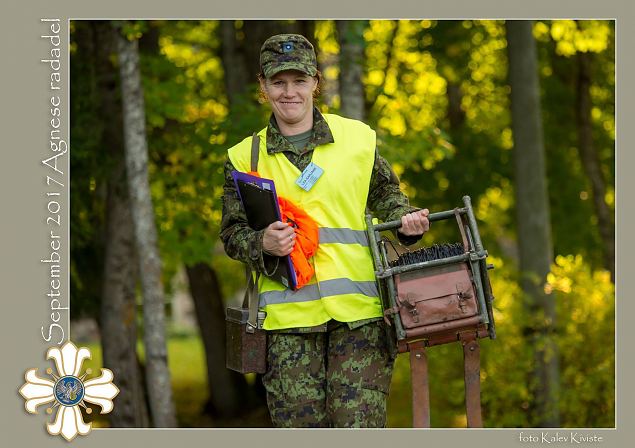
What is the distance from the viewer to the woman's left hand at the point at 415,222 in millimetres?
4453

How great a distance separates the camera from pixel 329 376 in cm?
454

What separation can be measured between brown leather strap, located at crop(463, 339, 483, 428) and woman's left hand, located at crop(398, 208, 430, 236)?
528mm

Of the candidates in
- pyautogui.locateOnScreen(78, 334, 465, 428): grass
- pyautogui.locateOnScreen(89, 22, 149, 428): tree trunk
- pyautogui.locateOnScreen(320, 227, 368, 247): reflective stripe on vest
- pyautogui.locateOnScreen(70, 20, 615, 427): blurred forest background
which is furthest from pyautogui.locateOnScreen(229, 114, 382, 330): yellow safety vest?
pyautogui.locateOnScreen(89, 22, 149, 428): tree trunk

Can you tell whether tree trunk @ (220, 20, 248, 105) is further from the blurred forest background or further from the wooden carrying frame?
the wooden carrying frame

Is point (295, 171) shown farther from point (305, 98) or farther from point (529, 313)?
point (529, 313)

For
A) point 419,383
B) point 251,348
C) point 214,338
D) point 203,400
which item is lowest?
point 203,400

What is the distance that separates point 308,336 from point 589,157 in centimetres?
992

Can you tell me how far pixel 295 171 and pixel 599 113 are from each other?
11.6 meters

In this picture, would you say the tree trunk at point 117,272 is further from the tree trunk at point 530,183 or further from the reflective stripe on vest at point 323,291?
the reflective stripe on vest at point 323,291

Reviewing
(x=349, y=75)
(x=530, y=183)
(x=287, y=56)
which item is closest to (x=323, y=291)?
(x=287, y=56)

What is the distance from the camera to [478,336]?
4.48 m

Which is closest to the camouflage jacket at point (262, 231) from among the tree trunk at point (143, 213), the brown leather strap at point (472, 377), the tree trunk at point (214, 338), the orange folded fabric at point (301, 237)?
the orange folded fabric at point (301, 237)

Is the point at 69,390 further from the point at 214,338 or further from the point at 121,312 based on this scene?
the point at 214,338

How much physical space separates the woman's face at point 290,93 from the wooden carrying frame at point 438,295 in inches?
22.1
